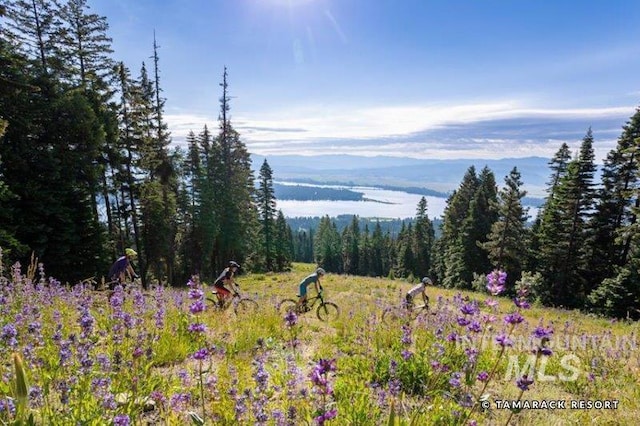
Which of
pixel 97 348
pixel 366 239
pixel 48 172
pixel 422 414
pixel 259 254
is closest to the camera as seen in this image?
pixel 422 414

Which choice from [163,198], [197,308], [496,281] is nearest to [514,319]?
[496,281]

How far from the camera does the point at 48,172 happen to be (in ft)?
64.7

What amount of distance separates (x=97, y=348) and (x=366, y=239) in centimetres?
9663

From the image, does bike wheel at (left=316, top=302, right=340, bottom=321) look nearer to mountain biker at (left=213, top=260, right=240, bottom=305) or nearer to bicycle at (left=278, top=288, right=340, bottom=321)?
bicycle at (left=278, top=288, right=340, bottom=321)

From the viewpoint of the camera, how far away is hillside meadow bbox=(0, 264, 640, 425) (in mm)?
3199

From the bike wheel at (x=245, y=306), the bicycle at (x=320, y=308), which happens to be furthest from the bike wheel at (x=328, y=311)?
the bike wheel at (x=245, y=306)

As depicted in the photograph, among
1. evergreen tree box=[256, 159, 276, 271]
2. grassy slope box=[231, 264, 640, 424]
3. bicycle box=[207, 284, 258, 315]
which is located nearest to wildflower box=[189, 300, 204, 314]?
grassy slope box=[231, 264, 640, 424]

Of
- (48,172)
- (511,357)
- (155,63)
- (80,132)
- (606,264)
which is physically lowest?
(606,264)

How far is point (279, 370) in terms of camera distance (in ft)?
17.7

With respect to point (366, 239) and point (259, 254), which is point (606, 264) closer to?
point (259, 254)

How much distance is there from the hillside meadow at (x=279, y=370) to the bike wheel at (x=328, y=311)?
2691 millimetres

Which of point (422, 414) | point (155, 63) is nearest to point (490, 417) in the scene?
point (422, 414)

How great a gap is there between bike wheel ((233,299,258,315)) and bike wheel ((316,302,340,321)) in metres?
2.33

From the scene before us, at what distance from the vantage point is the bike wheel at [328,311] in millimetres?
11644
